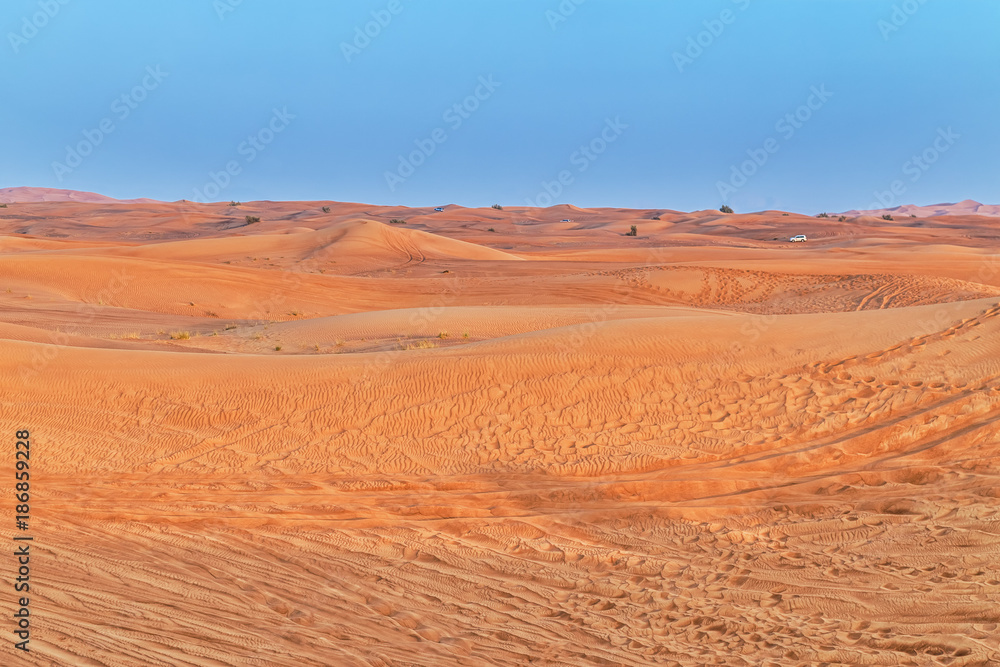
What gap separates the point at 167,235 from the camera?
199 ft

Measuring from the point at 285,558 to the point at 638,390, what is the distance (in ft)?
18.2

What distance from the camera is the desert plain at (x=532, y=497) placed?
5.11m

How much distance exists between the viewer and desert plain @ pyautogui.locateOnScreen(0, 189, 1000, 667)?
16.8 ft

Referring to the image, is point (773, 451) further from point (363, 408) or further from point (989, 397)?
point (363, 408)

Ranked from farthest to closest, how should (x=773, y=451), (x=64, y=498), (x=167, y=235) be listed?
(x=167, y=235)
(x=773, y=451)
(x=64, y=498)

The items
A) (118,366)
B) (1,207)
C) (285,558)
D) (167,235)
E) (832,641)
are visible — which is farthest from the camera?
(1,207)

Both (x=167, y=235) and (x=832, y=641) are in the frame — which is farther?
(x=167, y=235)

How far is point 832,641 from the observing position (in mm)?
5090

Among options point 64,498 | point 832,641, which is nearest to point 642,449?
point 832,641

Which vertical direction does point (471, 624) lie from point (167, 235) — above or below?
below

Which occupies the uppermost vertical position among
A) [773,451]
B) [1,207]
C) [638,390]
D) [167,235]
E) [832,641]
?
[1,207]

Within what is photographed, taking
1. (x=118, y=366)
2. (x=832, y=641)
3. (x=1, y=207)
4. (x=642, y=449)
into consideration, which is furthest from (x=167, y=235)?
(x=832, y=641)

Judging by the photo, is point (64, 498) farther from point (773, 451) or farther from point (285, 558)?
point (773, 451)

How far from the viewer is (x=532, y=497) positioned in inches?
314
